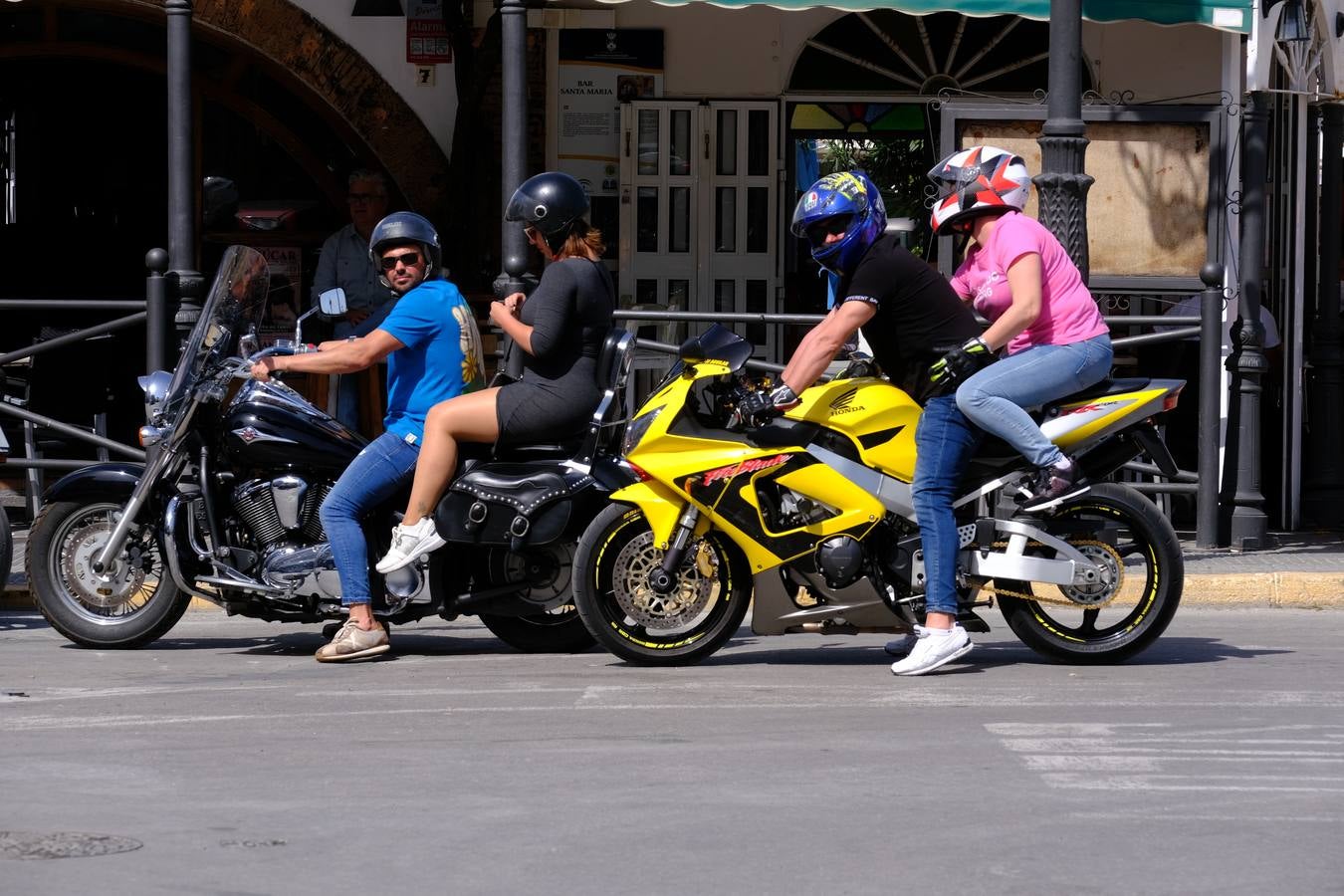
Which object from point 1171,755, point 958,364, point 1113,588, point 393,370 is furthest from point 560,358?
point 1171,755

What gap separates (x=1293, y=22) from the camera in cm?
1170

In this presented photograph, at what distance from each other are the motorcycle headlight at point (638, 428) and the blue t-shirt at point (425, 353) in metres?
0.74

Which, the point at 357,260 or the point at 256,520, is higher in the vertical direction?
the point at 357,260

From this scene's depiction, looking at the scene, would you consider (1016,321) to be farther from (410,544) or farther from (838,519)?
(410,544)

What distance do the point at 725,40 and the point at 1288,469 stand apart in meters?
4.73

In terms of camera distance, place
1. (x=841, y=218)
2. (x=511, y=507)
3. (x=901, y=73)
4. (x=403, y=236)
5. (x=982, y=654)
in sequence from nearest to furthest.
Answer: (x=841, y=218), (x=511, y=507), (x=403, y=236), (x=982, y=654), (x=901, y=73)

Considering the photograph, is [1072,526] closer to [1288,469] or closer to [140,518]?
[140,518]

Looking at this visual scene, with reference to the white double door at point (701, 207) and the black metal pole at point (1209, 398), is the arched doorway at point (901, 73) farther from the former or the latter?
the black metal pole at point (1209, 398)

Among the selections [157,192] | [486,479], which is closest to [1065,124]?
[486,479]

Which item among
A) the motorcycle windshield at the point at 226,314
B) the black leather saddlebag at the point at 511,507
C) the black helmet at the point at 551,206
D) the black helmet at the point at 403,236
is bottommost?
the black leather saddlebag at the point at 511,507

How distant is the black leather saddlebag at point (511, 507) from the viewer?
7.71 meters

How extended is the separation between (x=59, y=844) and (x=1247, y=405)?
7429 mm

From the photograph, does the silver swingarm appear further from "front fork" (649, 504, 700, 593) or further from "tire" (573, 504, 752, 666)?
"front fork" (649, 504, 700, 593)

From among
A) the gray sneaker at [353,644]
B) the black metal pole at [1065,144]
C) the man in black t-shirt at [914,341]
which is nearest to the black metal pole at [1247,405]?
the black metal pole at [1065,144]
